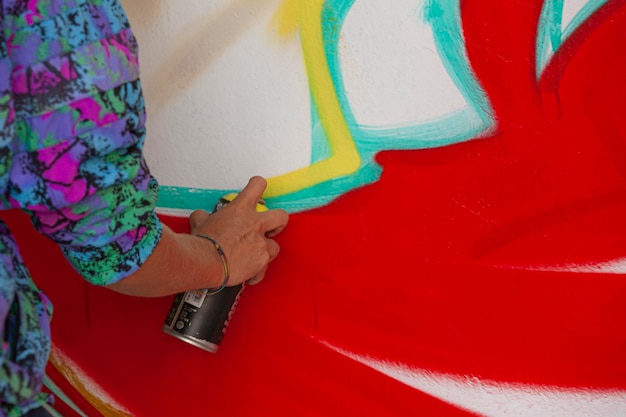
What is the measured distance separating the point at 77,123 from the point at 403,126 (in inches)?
24.9

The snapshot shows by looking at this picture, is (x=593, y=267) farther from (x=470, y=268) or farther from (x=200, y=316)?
(x=200, y=316)

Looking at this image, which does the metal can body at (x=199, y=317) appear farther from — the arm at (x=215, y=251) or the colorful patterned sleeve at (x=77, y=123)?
the colorful patterned sleeve at (x=77, y=123)

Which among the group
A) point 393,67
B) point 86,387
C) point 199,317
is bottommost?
point 86,387

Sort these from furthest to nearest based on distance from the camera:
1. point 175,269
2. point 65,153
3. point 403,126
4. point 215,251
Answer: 1. point 403,126
2. point 215,251
3. point 175,269
4. point 65,153

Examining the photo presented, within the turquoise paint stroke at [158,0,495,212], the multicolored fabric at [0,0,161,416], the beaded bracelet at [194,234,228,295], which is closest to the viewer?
the multicolored fabric at [0,0,161,416]

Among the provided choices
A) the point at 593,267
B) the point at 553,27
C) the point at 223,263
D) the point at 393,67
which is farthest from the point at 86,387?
the point at 553,27

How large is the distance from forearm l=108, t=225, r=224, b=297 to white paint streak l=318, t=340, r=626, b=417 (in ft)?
1.18

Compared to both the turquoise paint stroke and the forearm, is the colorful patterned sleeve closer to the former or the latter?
the forearm

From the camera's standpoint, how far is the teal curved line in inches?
42.9

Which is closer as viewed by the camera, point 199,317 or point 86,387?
point 199,317

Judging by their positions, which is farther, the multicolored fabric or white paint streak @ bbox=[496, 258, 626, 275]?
white paint streak @ bbox=[496, 258, 626, 275]

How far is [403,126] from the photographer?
1132 millimetres

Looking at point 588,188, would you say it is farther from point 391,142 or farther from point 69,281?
point 69,281

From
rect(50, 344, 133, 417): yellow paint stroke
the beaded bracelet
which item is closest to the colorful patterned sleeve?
the beaded bracelet
